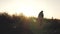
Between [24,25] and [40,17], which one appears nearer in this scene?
[24,25]

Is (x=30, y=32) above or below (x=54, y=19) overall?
below

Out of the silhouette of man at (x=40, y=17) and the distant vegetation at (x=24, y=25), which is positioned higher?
the silhouette of man at (x=40, y=17)

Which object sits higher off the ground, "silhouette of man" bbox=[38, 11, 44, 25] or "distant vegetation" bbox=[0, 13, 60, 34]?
"silhouette of man" bbox=[38, 11, 44, 25]

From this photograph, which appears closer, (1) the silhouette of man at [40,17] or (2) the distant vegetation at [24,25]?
(2) the distant vegetation at [24,25]

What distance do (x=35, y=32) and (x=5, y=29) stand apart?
0.73 meters

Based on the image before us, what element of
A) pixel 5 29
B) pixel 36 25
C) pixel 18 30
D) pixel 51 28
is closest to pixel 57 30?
pixel 51 28

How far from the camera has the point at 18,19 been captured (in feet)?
15.3

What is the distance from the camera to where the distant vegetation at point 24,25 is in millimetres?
4559

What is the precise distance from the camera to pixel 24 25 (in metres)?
4.63

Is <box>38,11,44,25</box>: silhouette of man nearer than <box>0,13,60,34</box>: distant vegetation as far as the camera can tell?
No

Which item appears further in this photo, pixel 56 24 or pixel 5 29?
pixel 56 24

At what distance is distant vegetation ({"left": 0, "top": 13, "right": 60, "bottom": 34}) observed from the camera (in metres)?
4.56

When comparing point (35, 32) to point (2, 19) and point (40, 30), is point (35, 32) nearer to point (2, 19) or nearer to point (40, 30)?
point (40, 30)

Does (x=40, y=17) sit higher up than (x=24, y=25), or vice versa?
(x=40, y=17)
